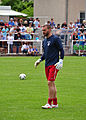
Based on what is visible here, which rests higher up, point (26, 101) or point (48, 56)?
point (48, 56)

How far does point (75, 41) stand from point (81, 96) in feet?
65.9

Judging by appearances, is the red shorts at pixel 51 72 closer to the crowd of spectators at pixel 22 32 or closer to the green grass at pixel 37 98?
the green grass at pixel 37 98

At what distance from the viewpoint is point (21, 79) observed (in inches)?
610

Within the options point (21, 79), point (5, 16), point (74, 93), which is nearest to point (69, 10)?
point (5, 16)

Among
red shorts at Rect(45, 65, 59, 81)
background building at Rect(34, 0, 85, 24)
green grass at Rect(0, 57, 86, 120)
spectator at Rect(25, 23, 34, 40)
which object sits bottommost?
green grass at Rect(0, 57, 86, 120)

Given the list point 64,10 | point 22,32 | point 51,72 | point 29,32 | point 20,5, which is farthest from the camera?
point 20,5

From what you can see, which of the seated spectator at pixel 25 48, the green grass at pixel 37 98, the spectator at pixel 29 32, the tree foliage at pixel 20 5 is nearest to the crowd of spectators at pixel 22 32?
the spectator at pixel 29 32

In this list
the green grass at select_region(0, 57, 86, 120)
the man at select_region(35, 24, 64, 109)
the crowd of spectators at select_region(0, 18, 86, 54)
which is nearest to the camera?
the green grass at select_region(0, 57, 86, 120)

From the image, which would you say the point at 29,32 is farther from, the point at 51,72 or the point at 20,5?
the point at 20,5

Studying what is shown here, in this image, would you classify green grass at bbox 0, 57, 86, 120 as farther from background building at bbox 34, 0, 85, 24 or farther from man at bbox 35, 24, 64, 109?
background building at bbox 34, 0, 85, 24

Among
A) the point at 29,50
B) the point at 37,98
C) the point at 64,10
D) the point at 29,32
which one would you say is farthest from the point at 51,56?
the point at 64,10

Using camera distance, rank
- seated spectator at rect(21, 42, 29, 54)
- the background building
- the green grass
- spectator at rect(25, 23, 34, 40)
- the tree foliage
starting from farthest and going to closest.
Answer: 1. the tree foliage
2. the background building
3. spectator at rect(25, 23, 34, 40)
4. seated spectator at rect(21, 42, 29, 54)
5. the green grass

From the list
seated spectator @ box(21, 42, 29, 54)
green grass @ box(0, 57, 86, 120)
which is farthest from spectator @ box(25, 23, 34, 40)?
green grass @ box(0, 57, 86, 120)

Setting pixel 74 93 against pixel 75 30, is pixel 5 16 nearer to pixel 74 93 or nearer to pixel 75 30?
pixel 75 30
